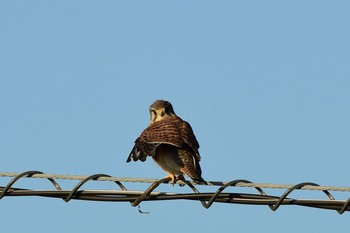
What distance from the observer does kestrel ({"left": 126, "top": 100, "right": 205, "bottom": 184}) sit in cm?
1052

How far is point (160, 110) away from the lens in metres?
13.1

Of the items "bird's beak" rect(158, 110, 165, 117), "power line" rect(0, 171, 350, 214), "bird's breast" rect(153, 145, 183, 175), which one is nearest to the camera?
"power line" rect(0, 171, 350, 214)

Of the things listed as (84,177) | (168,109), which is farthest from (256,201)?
(168,109)

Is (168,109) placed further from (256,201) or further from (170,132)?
(256,201)

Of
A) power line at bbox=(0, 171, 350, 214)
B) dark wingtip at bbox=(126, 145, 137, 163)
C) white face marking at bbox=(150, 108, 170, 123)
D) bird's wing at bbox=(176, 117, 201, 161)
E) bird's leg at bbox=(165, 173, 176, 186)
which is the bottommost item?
power line at bbox=(0, 171, 350, 214)

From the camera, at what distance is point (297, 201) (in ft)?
21.5

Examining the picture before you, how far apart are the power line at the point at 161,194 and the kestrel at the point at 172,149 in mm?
2715

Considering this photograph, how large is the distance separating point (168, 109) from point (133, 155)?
9.18 feet

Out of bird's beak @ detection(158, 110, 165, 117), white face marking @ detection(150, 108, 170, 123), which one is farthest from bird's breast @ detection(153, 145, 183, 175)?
bird's beak @ detection(158, 110, 165, 117)

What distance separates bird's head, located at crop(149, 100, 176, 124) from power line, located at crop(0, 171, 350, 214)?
210 inches

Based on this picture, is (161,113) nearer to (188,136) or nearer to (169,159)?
(188,136)

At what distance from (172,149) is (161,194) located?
3.91 metres

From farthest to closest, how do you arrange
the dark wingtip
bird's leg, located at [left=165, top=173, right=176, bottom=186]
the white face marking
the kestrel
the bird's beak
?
the bird's beak → the white face marking → the kestrel → the dark wingtip → bird's leg, located at [left=165, top=173, right=176, bottom=186]

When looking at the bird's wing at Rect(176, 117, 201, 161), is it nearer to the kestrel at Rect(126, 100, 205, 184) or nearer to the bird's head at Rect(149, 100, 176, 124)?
the kestrel at Rect(126, 100, 205, 184)
